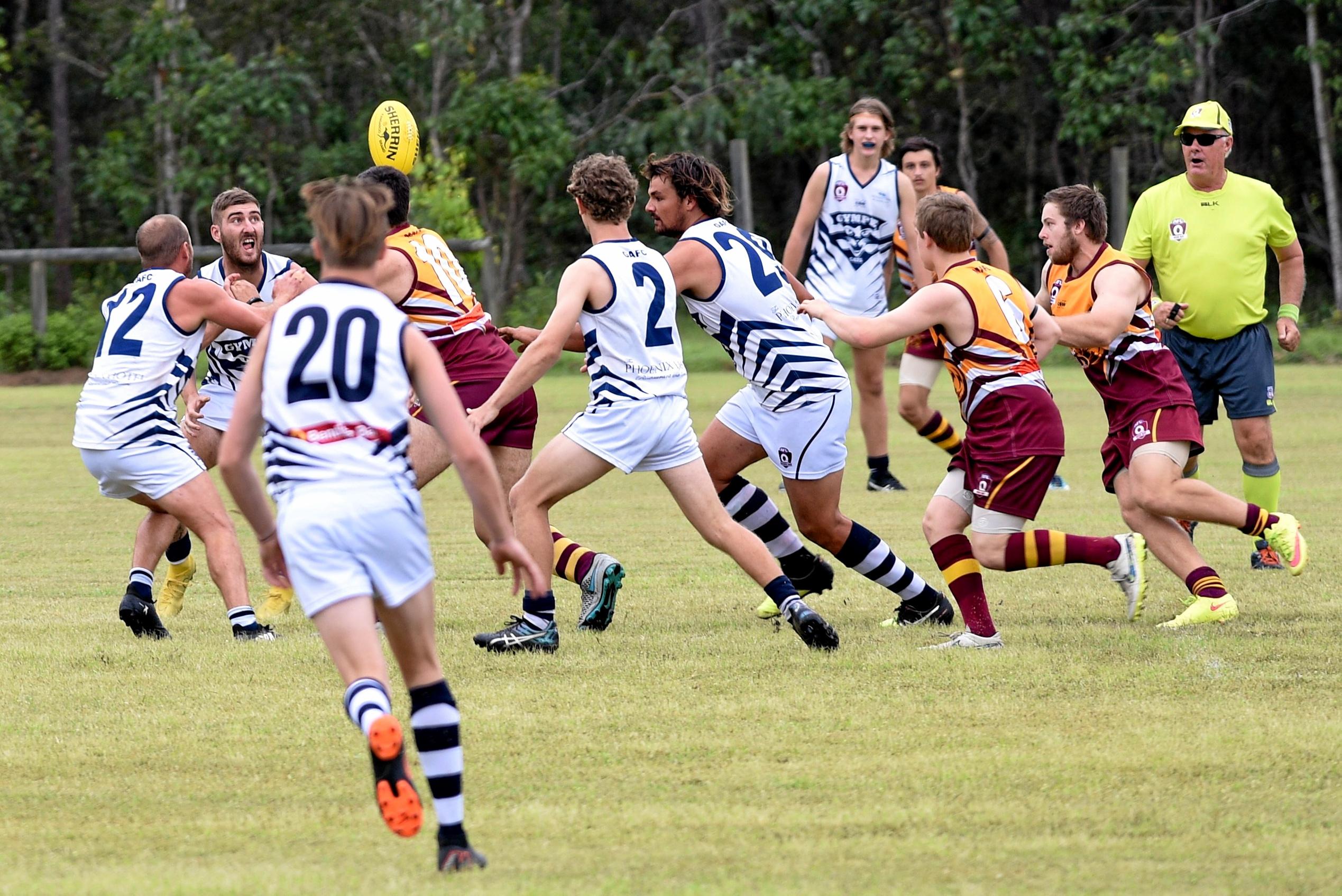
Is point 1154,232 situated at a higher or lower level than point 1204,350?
higher

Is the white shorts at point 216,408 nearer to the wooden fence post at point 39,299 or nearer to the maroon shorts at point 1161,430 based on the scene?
the maroon shorts at point 1161,430

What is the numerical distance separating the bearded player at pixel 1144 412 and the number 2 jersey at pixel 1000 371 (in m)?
0.30

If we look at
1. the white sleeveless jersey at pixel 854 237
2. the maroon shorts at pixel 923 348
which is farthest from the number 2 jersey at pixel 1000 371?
the white sleeveless jersey at pixel 854 237

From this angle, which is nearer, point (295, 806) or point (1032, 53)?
point (295, 806)

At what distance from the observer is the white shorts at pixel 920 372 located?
10562 mm

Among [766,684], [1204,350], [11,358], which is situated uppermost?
[1204,350]

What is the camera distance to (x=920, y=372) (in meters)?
10.6

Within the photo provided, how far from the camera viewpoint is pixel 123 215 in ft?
85.4

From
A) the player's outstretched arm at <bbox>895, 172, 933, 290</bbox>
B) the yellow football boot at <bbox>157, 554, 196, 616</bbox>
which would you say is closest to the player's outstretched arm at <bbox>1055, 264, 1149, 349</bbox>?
the yellow football boot at <bbox>157, 554, 196, 616</bbox>

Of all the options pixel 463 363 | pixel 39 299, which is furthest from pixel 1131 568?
pixel 39 299

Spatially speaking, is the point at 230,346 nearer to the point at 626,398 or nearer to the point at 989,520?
the point at 626,398

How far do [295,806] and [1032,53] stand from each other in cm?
2188

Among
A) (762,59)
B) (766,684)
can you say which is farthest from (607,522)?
(762,59)

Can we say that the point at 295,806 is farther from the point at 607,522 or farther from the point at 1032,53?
the point at 1032,53
